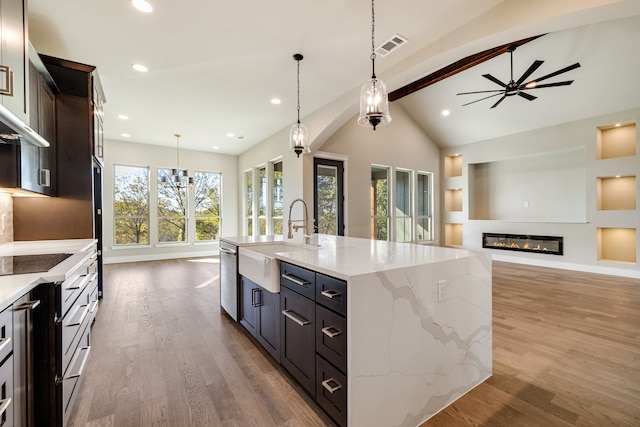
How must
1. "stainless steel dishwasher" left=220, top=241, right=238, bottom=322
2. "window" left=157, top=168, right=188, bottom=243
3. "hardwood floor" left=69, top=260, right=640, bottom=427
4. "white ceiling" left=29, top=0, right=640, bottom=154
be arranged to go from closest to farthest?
"hardwood floor" left=69, top=260, right=640, bottom=427, "white ceiling" left=29, top=0, right=640, bottom=154, "stainless steel dishwasher" left=220, top=241, right=238, bottom=322, "window" left=157, top=168, right=188, bottom=243

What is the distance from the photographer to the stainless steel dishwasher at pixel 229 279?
302 cm

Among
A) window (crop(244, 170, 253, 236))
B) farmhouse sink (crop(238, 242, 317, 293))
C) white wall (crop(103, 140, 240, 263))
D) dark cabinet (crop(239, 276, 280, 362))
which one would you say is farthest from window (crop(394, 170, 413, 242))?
dark cabinet (crop(239, 276, 280, 362))

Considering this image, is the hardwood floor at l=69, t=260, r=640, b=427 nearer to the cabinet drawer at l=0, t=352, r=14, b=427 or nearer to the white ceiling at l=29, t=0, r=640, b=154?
the cabinet drawer at l=0, t=352, r=14, b=427

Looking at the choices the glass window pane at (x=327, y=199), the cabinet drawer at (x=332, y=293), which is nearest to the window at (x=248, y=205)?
the glass window pane at (x=327, y=199)

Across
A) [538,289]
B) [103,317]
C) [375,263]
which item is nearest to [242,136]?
[103,317]

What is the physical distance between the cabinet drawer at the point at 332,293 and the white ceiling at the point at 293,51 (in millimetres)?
2470

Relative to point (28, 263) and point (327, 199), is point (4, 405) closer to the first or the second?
point (28, 263)

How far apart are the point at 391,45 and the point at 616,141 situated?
6.18 meters

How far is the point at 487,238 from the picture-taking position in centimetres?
764

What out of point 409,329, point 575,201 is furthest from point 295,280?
point 575,201

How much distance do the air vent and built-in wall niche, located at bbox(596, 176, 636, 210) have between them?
5779mm

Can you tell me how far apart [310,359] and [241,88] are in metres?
3.89

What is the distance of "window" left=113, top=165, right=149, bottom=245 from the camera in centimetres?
716

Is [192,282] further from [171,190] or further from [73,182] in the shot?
[171,190]
